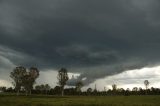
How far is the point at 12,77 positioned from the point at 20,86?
31.9ft

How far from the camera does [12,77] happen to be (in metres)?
199

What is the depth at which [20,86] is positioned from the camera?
196750 millimetres
